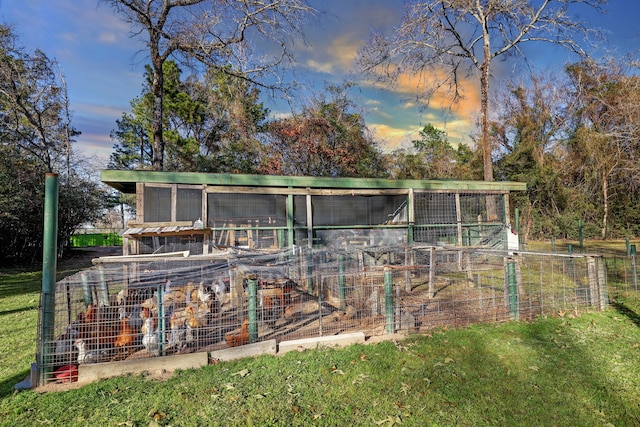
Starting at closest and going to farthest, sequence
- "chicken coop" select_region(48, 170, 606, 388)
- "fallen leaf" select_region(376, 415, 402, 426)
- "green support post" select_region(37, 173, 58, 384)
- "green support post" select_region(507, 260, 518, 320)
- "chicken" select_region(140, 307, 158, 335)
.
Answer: "fallen leaf" select_region(376, 415, 402, 426) < "green support post" select_region(37, 173, 58, 384) < "chicken" select_region(140, 307, 158, 335) < "chicken coop" select_region(48, 170, 606, 388) < "green support post" select_region(507, 260, 518, 320)

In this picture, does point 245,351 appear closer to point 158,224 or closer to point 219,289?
point 219,289

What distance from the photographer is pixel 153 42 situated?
47.5ft

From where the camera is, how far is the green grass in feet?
9.34

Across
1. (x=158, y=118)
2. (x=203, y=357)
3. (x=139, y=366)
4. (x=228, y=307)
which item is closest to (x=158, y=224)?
(x=228, y=307)

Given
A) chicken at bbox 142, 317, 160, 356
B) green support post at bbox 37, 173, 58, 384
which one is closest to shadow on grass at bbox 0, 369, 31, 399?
green support post at bbox 37, 173, 58, 384

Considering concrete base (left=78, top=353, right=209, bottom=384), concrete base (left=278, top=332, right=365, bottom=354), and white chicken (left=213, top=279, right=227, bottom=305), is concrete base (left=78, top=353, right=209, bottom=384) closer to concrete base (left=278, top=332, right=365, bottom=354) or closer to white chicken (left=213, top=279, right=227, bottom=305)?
concrete base (left=278, top=332, right=365, bottom=354)

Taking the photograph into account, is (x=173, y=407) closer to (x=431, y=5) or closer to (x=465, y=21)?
(x=431, y=5)

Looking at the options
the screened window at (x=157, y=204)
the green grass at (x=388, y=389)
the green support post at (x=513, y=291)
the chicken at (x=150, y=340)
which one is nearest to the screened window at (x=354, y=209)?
the screened window at (x=157, y=204)

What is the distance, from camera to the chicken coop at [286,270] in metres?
4.21

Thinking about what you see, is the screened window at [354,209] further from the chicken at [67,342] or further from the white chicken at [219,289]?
the chicken at [67,342]

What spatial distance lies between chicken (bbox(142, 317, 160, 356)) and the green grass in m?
0.41

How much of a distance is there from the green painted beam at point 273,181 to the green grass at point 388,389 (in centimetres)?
369

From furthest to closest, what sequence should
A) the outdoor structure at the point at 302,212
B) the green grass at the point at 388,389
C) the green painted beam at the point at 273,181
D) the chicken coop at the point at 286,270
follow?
the outdoor structure at the point at 302,212
the green painted beam at the point at 273,181
the chicken coop at the point at 286,270
the green grass at the point at 388,389

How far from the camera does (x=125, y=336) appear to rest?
4.03 m
